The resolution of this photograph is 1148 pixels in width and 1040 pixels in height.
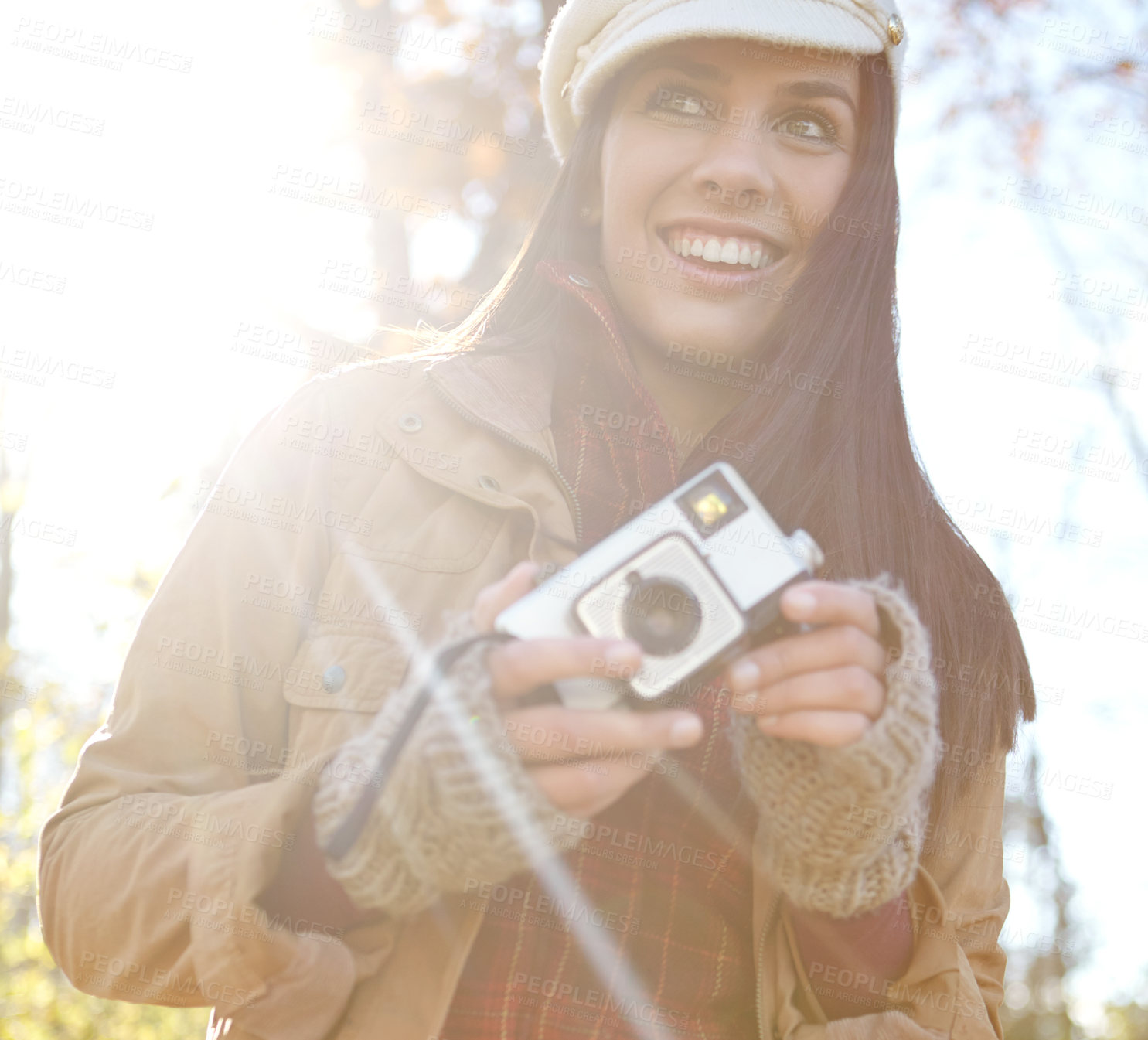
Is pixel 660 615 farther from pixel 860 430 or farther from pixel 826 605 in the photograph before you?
pixel 860 430

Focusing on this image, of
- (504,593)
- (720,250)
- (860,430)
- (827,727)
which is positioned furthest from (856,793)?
(720,250)

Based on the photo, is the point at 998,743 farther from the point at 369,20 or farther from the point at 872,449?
the point at 369,20

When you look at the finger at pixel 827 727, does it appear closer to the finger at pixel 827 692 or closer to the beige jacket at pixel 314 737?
the finger at pixel 827 692

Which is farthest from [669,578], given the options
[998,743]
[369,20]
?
[369,20]

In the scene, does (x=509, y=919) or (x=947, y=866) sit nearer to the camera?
(x=509, y=919)

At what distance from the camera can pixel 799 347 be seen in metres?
1.91

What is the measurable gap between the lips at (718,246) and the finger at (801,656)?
3.16 ft

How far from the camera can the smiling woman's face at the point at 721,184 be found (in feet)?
6.09

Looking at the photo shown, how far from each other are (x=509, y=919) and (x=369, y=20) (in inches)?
132

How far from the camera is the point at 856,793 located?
4.09ft

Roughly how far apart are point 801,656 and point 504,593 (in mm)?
384

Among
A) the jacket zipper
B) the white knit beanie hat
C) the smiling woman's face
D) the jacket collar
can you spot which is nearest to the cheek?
the smiling woman's face

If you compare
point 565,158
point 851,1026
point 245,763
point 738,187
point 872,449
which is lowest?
point 851,1026

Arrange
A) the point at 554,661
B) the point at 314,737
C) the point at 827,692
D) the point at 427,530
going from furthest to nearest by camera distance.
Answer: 1. the point at 427,530
2. the point at 314,737
3. the point at 827,692
4. the point at 554,661
